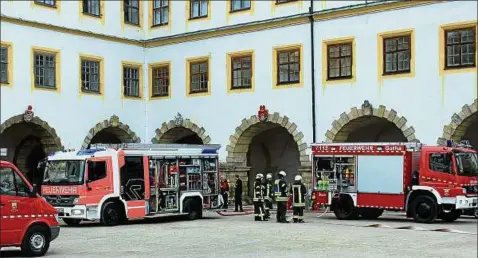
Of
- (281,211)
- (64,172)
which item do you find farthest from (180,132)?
(64,172)

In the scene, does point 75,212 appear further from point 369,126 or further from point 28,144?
point 369,126

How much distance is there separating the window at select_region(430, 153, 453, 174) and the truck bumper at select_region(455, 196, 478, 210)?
2.64 ft

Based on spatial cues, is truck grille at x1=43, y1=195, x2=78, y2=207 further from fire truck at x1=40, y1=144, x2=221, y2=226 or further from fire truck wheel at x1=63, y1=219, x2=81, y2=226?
fire truck wheel at x1=63, y1=219, x2=81, y2=226

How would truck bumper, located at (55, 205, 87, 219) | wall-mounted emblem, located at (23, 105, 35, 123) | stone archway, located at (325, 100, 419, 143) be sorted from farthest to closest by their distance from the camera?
wall-mounted emblem, located at (23, 105, 35, 123), stone archway, located at (325, 100, 419, 143), truck bumper, located at (55, 205, 87, 219)

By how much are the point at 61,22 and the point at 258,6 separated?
7.64m

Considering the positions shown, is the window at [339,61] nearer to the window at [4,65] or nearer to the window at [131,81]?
the window at [131,81]

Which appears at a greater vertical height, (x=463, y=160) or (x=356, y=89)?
(x=356, y=89)

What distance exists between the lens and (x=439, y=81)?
27.3 m

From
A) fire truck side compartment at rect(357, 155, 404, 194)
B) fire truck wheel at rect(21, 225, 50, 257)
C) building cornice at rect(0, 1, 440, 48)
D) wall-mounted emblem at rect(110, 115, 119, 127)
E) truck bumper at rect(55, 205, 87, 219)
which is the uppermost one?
building cornice at rect(0, 1, 440, 48)

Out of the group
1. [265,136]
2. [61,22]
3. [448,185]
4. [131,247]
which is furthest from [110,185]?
[265,136]

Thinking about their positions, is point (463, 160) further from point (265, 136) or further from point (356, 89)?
point (265, 136)

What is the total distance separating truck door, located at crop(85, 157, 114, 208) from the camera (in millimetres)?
21984

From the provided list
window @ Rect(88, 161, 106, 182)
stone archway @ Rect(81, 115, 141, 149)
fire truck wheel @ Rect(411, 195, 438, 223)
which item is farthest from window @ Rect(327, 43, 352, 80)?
window @ Rect(88, 161, 106, 182)

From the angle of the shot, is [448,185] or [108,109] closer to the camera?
[448,185]
